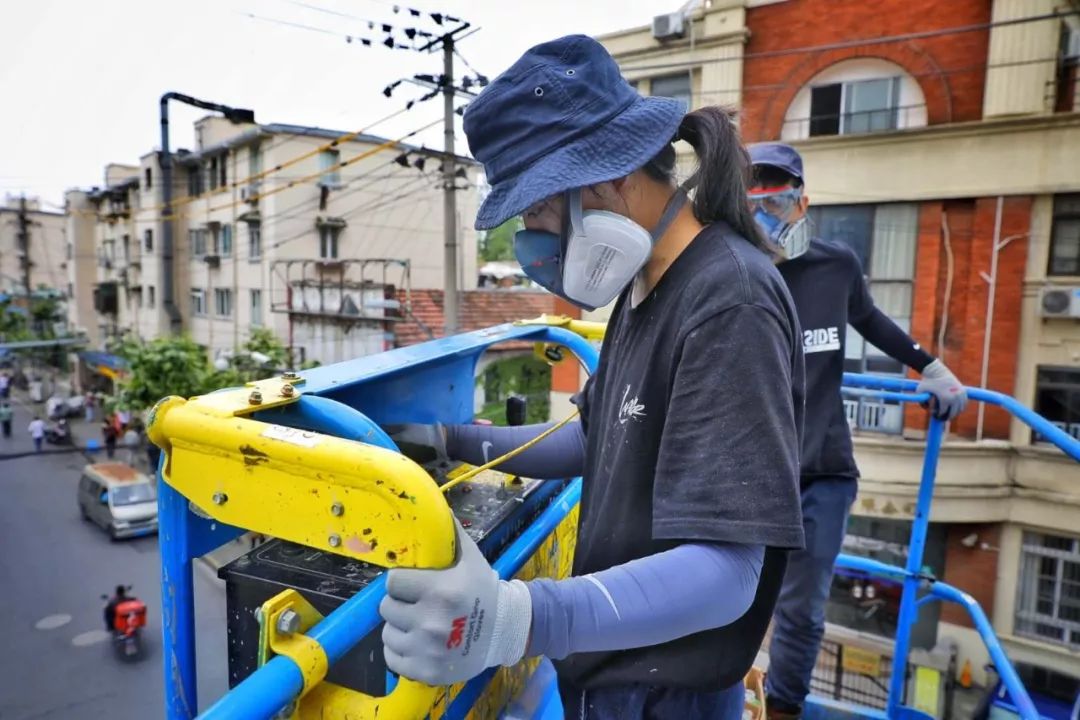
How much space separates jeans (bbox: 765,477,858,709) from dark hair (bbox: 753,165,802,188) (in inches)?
41.6

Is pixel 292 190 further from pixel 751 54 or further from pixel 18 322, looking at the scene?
pixel 18 322

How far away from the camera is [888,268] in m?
8.36

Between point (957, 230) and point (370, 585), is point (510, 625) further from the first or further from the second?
point (957, 230)

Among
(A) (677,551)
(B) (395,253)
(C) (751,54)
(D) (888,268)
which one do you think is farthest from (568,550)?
(B) (395,253)

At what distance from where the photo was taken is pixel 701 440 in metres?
0.91

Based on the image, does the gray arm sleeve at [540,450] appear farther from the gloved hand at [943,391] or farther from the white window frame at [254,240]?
the white window frame at [254,240]

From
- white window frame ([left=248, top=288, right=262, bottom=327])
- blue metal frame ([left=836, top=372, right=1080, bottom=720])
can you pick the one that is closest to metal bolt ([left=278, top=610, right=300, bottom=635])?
blue metal frame ([left=836, top=372, right=1080, bottom=720])

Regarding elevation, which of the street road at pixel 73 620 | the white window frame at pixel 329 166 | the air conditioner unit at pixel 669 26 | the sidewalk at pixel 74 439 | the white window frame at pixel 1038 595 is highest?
the air conditioner unit at pixel 669 26

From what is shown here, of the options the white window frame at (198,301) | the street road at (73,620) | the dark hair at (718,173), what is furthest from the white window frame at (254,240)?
the dark hair at (718,173)

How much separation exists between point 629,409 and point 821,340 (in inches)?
59.1

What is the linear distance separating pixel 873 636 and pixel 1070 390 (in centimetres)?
375

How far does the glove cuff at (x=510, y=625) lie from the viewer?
90 cm

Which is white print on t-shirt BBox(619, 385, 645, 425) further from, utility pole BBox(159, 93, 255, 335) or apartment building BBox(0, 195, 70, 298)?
apartment building BBox(0, 195, 70, 298)

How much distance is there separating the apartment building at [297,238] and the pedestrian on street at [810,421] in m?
10.5
